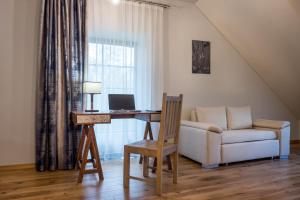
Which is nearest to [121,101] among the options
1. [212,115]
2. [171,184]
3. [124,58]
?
[124,58]

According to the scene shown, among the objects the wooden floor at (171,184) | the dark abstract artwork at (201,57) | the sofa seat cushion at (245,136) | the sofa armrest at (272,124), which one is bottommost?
the wooden floor at (171,184)

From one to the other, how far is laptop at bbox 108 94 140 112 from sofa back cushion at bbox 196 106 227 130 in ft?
3.82

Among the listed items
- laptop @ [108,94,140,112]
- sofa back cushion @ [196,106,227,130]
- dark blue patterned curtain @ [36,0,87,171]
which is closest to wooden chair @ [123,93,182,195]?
laptop @ [108,94,140,112]

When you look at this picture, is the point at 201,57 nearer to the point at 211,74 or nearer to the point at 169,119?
the point at 211,74

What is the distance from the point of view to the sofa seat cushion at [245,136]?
11.8 feet

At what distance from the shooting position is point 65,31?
330cm

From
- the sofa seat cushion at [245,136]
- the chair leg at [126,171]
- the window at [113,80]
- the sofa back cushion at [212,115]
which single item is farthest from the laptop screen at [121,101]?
the sofa seat cushion at [245,136]

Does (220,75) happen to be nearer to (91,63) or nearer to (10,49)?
(91,63)

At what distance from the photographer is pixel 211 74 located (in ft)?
15.1

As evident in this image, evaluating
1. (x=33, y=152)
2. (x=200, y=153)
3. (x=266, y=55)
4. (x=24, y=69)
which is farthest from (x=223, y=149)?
(x=24, y=69)

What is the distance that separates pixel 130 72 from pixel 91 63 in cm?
58

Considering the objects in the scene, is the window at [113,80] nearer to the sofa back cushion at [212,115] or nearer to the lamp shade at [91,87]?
the lamp shade at [91,87]

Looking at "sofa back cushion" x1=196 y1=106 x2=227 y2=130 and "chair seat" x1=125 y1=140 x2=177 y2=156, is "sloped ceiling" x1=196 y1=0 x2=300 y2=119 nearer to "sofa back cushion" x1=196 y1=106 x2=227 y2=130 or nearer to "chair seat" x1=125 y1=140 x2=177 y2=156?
"sofa back cushion" x1=196 y1=106 x2=227 y2=130

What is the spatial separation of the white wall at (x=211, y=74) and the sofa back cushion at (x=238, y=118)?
0.37 metres
